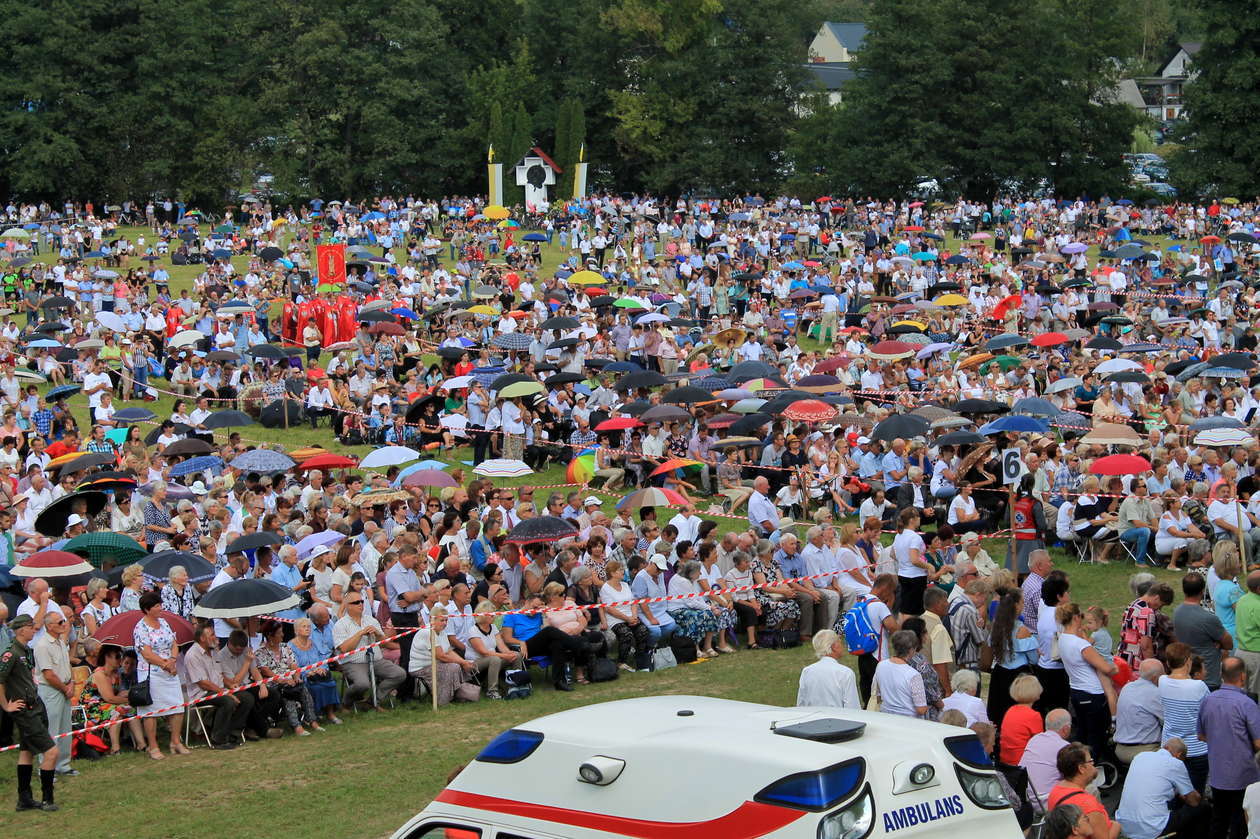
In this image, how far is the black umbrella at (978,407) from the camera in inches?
874

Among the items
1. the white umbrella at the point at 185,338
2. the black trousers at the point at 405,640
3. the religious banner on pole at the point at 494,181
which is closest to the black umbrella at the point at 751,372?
the white umbrella at the point at 185,338

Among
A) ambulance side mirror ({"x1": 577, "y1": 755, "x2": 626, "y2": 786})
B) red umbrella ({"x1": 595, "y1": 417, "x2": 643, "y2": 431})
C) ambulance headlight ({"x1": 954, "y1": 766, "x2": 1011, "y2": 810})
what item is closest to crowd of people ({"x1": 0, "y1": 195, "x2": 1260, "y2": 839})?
red umbrella ({"x1": 595, "y1": 417, "x2": 643, "y2": 431})

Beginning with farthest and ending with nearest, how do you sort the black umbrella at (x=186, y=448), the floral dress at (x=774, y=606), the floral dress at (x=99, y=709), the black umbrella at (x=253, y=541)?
the black umbrella at (x=186, y=448)
the floral dress at (x=774, y=606)
the black umbrella at (x=253, y=541)
the floral dress at (x=99, y=709)

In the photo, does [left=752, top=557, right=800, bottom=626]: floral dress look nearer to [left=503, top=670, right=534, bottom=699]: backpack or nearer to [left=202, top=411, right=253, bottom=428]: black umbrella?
[left=503, top=670, right=534, bottom=699]: backpack

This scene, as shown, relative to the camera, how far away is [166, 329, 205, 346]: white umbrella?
30031mm

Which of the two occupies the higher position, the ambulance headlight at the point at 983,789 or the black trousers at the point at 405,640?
the ambulance headlight at the point at 983,789

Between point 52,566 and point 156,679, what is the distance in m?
2.02

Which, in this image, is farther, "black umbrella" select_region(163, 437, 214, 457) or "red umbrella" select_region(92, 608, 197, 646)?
"black umbrella" select_region(163, 437, 214, 457)

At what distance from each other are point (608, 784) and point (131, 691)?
7176mm

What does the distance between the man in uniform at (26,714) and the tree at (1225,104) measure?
55611 millimetres

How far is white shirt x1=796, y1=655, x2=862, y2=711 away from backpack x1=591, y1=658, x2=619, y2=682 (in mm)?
4049

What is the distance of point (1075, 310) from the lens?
1350 inches

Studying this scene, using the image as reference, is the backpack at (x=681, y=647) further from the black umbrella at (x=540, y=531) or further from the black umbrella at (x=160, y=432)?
the black umbrella at (x=160, y=432)

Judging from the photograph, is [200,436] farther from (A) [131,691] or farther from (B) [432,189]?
(B) [432,189]
